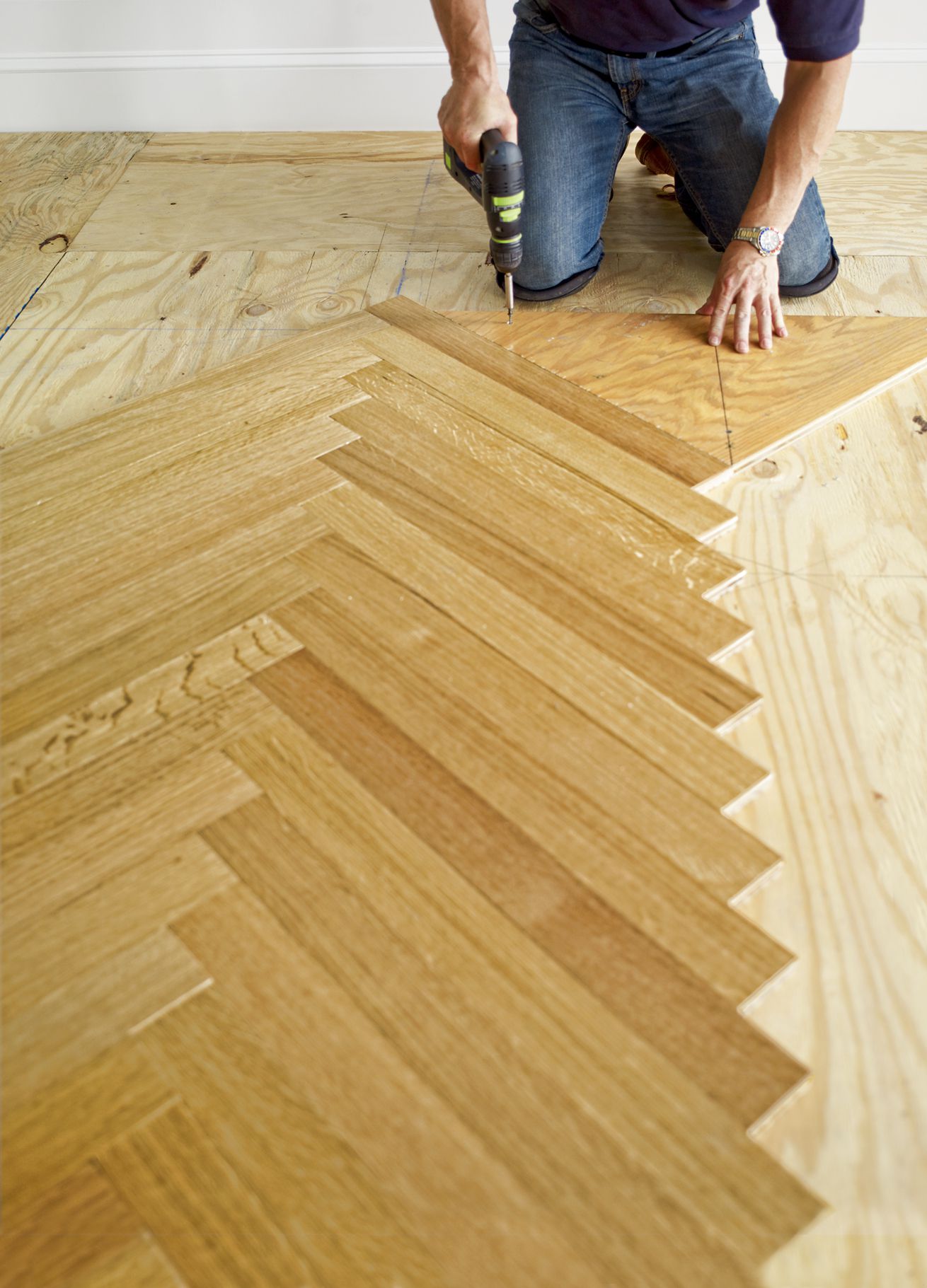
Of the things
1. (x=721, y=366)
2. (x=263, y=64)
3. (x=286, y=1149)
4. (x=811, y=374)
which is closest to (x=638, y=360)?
(x=721, y=366)

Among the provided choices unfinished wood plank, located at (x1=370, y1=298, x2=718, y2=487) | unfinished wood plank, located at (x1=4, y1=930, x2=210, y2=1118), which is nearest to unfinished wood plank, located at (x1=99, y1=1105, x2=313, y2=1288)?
unfinished wood plank, located at (x1=4, y1=930, x2=210, y2=1118)

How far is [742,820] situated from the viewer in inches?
52.2

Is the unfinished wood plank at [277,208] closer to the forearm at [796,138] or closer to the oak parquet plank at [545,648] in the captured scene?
the forearm at [796,138]

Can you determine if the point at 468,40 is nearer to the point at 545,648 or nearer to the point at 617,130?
the point at 617,130

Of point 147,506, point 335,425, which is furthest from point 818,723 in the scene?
point 147,506

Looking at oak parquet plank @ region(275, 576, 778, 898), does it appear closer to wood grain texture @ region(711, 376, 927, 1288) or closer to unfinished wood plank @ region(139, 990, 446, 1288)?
wood grain texture @ region(711, 376, 927, 1288)

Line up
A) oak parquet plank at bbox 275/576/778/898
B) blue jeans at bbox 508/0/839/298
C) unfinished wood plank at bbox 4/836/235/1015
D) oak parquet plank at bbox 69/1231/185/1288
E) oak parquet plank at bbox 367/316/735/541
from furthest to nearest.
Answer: blue jeans at bbox 508/0/839/298
oak parquet plank at bbox 367/316/735/541
oak parquet plank at bbox 275/576/778/898
unfinished wood plank at bbox 4/836/235/1015
oak parquet plank at bbox 69/1231/185/1288

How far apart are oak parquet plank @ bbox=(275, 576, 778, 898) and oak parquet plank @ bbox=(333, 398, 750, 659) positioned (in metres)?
0.21

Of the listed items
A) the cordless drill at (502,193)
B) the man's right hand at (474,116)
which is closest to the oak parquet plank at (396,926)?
the cordless drill at (502,193)

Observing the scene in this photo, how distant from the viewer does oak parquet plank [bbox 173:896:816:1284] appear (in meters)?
0.93

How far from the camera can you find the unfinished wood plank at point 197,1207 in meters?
0.93

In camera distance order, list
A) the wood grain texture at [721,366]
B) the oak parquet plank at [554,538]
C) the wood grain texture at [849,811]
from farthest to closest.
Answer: the wood grain texture at [721,366] → the oak parquet plank at [554,538] → the wood grain texture at [849,811]

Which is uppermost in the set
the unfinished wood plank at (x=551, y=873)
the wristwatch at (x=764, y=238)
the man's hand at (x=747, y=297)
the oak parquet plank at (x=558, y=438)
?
the wristwatch at (x=764, y=238)

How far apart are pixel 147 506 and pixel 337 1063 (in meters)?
1.03
